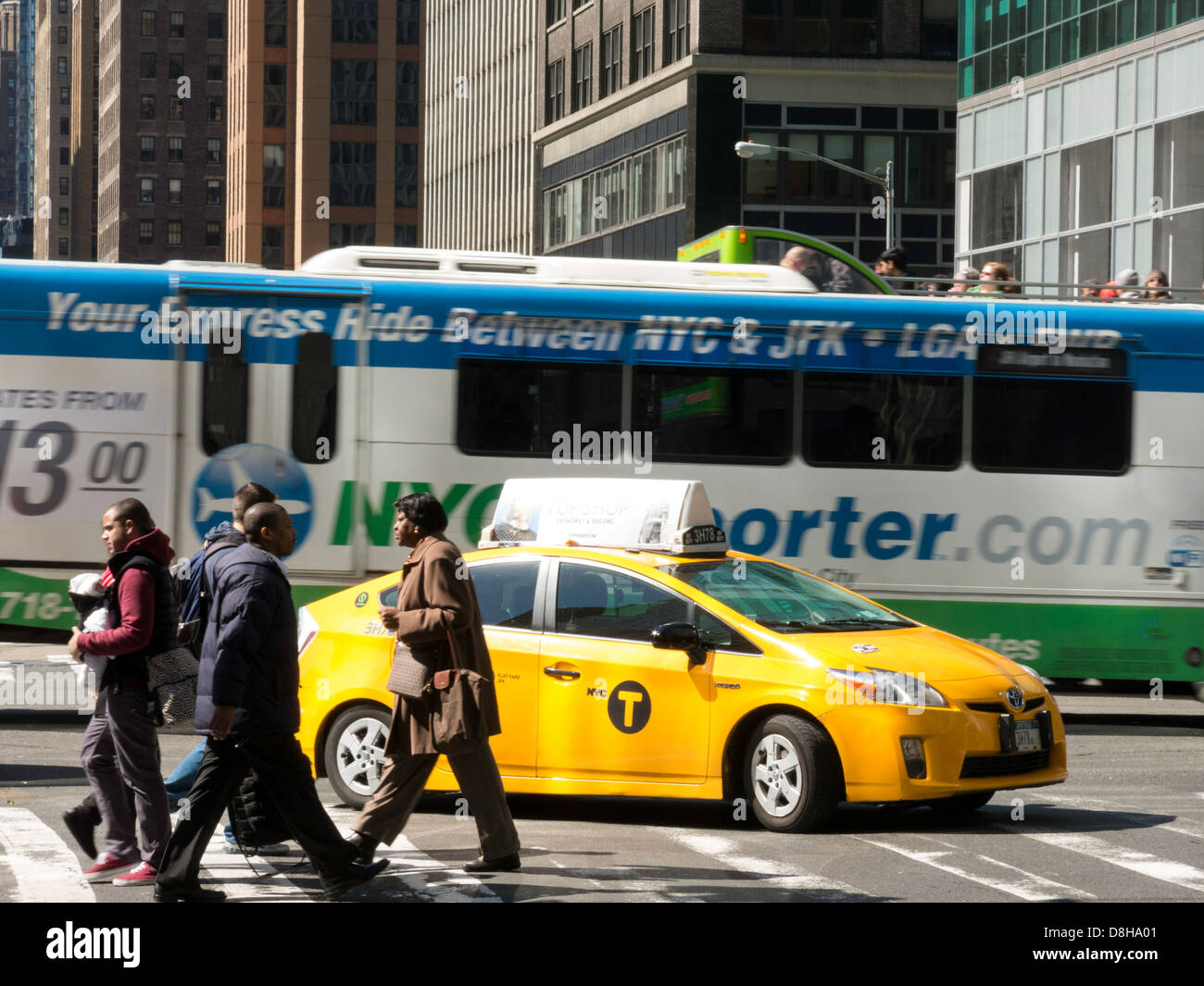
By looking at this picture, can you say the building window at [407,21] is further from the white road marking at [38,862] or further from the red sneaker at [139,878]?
the red sneaker at [139,878]

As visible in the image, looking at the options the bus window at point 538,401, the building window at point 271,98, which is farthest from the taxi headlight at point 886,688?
the building window at point 271,98

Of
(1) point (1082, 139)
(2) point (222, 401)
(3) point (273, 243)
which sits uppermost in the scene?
(3) point (273, 243)

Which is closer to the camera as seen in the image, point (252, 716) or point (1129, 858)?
point (252, 716)

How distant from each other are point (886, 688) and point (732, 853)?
1.26 meters

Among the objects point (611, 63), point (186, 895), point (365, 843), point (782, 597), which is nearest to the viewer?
point (186, 895)

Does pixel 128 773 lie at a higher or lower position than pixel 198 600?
lower

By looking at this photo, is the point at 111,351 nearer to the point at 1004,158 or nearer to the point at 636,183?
the point at 1004,158

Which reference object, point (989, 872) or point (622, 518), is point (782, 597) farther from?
point (989, 872)

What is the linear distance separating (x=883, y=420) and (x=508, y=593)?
5799 mm

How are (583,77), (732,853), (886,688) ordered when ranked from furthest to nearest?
(583,77)
(886,688)
(732,853)

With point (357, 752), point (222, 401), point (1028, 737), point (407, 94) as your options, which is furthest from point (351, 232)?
point (1028, 737)

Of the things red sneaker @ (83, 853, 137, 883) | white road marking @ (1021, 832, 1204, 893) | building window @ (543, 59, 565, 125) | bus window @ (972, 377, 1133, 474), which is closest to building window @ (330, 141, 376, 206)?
building window @ (543, 59, 565, 125)

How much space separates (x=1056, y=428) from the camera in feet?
51.7

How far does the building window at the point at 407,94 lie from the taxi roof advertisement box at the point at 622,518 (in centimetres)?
11873
